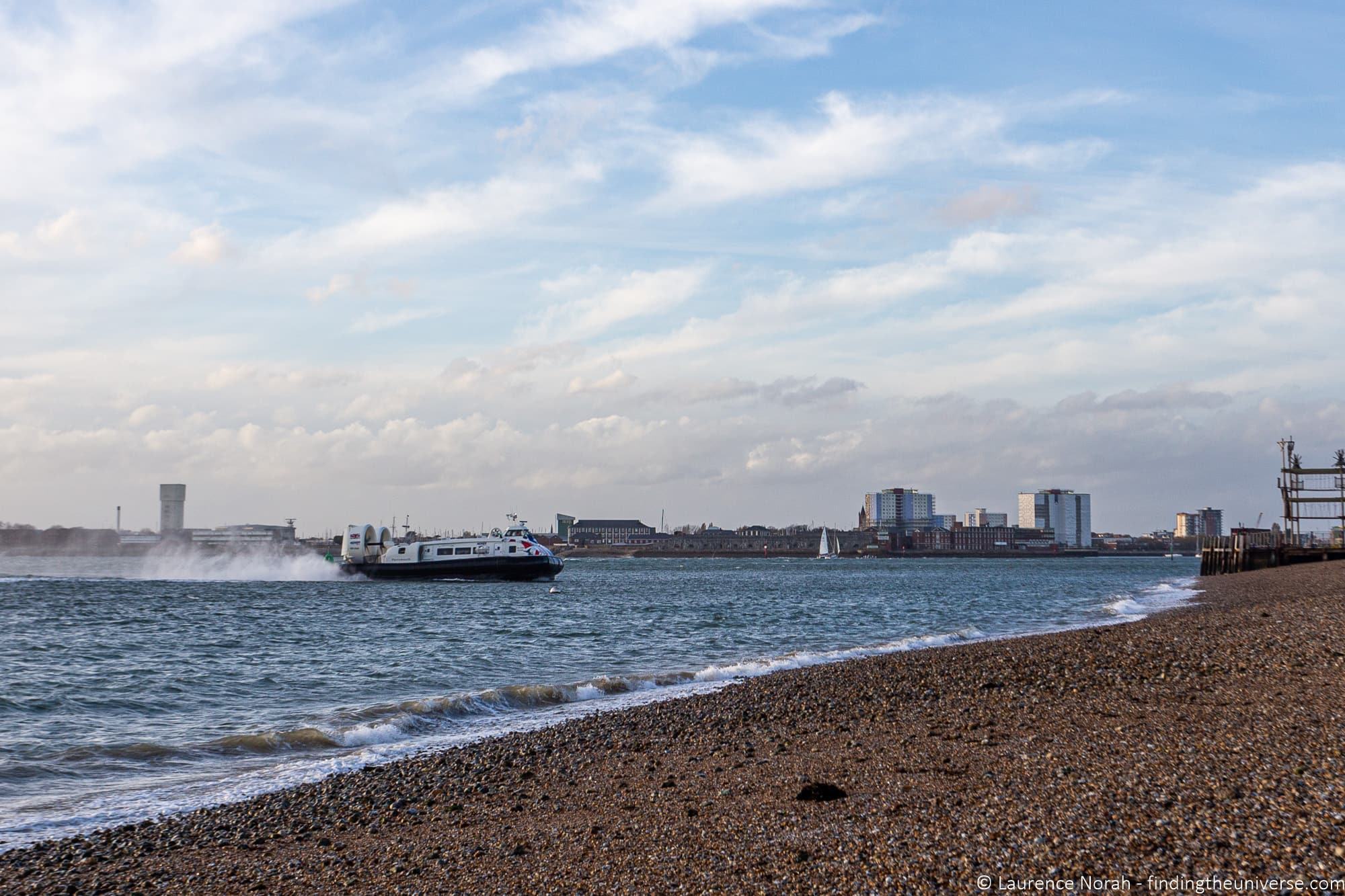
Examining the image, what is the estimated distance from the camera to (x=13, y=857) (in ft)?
27.2

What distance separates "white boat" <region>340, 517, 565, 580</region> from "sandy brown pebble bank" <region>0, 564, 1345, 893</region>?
56.4m

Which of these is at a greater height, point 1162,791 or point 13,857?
point 1162,791

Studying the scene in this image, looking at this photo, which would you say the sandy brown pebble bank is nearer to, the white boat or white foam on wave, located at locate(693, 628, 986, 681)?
white foam on wave, located at locate(693, 628, 986, 681)

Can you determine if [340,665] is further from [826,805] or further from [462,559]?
[462,559]

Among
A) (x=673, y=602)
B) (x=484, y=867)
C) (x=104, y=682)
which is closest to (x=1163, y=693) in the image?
(x=484, y=867)

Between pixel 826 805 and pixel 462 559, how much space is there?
214ft

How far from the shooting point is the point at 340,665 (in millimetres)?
23297

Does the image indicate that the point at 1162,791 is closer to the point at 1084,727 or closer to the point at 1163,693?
the point at 1084,727

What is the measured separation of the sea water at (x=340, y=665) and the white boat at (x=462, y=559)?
11.9m

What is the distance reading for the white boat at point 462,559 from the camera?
70188mm

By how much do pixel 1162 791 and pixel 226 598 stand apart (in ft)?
189

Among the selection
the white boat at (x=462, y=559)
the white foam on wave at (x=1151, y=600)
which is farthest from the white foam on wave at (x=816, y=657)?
the white boat at (x=462, y=559)

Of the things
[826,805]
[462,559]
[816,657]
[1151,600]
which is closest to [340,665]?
[816,657]

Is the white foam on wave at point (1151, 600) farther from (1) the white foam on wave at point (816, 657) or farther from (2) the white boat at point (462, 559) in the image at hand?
(2) the white boat at point (462, 559)
